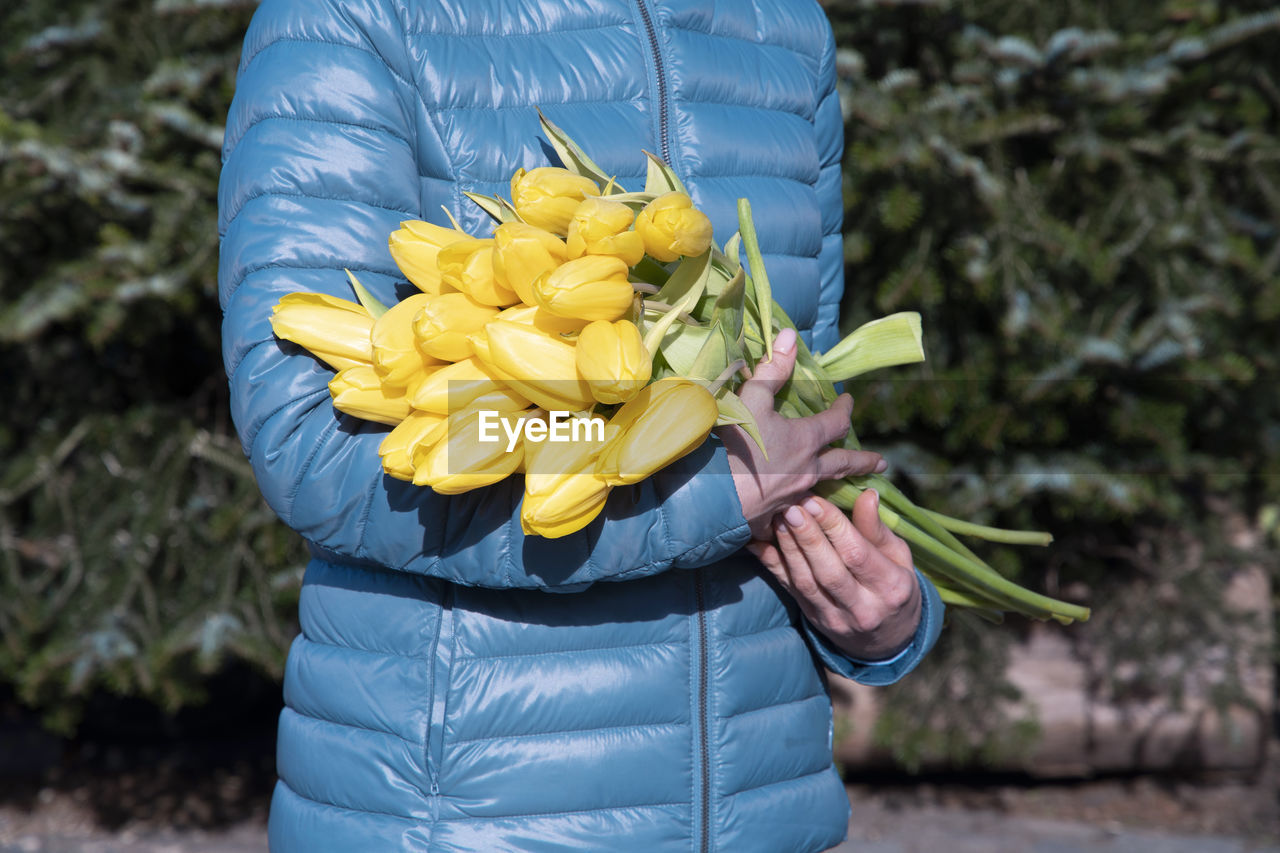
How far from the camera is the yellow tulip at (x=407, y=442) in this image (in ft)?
2.48

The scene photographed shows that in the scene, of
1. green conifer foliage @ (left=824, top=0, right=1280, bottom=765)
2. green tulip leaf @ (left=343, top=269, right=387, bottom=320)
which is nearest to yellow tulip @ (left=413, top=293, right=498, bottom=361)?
green tulip leaf @ (left=343, top=269, right=387, bottom=320)

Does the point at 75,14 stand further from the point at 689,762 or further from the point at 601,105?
the point at 689,762

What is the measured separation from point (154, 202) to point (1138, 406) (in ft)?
7.35

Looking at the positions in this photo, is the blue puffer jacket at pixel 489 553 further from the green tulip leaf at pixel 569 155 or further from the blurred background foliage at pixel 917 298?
the blurred background foliage at pixel 917 298

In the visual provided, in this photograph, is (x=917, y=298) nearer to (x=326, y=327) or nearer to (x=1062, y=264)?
(x=1062, y=264)

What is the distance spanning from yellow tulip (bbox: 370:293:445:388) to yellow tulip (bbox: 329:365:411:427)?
15 mm

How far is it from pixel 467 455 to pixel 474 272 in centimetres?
14

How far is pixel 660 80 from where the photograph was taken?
1071mm

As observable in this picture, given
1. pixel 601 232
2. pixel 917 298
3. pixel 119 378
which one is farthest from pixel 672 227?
pixel 119 378

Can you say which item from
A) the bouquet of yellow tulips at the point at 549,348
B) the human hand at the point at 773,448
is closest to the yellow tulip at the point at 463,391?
the bouquet of yellow tulips at the point at 549,348

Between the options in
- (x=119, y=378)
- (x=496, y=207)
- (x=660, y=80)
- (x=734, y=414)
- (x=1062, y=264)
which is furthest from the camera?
(x=119, y=378)

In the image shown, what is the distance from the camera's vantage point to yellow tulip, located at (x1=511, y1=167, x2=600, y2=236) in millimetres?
793

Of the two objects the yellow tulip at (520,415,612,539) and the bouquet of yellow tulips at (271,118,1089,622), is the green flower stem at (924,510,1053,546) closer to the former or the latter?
the bouquet of yellow tulips at (271,118,1089,622)

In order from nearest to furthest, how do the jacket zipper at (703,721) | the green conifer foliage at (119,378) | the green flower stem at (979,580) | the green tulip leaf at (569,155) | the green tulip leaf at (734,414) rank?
the green tulip leaf at (734,414)
the green tulip leaf at (569,155)
the jacket zipper at (703,721)
the green flower stem at (979,580)
the green conifer foliage at (119,378)
